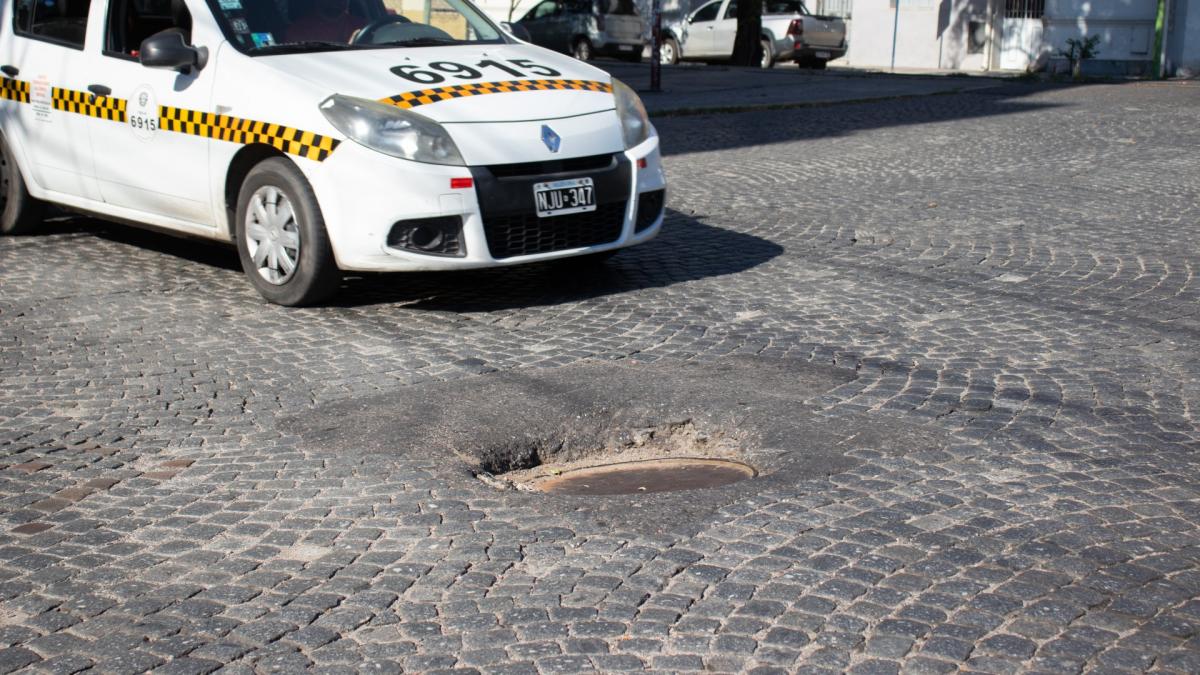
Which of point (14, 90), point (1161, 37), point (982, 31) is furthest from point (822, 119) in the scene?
point (982, 31)

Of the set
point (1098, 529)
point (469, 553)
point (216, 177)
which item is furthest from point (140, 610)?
point (216, 177)

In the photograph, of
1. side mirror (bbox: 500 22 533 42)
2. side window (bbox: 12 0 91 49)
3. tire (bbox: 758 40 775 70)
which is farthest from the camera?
tire (bbox: 758 40 775 70)

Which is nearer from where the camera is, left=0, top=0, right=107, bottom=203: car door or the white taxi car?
the white taxi car

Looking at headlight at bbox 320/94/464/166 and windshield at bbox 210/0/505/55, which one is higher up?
windshield at bbox 210/0/505/55

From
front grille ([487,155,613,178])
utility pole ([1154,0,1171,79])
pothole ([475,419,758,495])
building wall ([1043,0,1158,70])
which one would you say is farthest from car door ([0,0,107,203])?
building wall ([1043,0,1158,70])

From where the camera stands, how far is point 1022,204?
10.0 meters

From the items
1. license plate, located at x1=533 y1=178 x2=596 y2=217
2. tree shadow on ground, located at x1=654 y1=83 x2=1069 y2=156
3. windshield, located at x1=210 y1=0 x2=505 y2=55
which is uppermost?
windshield, located at x1=210 y1=0 x2=505 y2=55

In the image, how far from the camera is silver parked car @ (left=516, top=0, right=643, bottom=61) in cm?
3198

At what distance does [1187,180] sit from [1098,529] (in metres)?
7.73

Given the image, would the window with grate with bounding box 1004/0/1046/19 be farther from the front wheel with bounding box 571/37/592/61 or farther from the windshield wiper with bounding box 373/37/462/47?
the windshield wiper with bounding box 373/37/462/47

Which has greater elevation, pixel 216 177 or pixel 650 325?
pixel 216 177

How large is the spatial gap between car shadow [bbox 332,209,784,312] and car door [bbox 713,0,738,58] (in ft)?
81.4

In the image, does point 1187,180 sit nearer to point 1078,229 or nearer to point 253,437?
point 1078,229

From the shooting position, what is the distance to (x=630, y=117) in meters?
7.54
